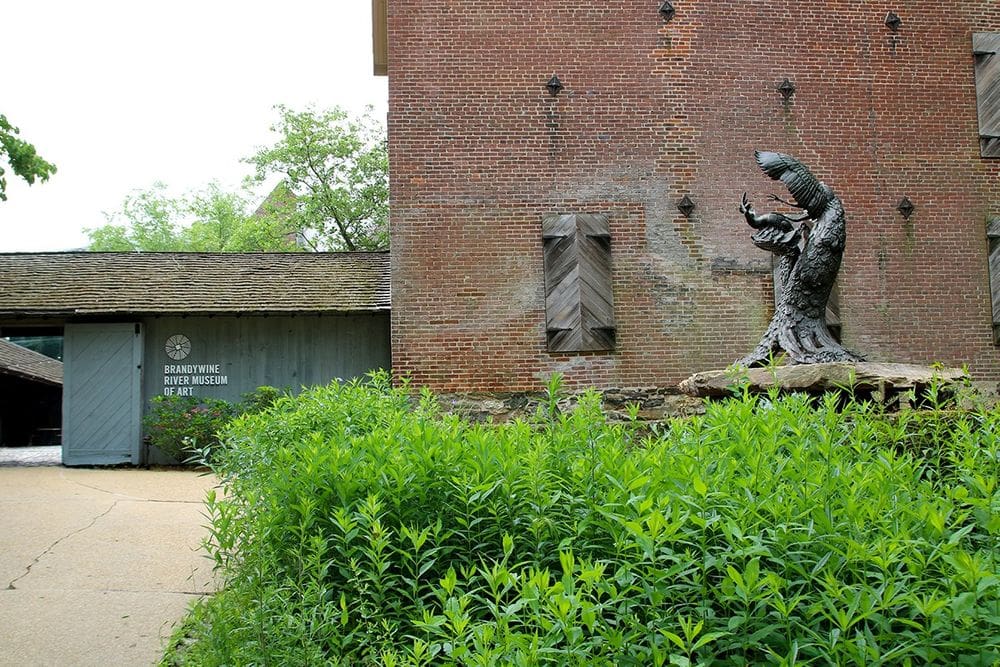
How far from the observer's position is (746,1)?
1299cm

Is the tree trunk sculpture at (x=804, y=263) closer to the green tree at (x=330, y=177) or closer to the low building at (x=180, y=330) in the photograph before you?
the low building at (x=180, y=330)

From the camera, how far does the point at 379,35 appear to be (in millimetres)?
16312

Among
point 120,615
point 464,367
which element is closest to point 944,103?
point 464,367

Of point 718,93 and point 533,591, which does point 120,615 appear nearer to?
point 533,591

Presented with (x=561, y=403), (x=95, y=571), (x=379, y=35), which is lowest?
(x=95, y=571)

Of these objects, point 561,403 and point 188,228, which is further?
point 188,228

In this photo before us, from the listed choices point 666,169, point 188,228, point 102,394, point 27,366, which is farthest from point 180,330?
point 188,228

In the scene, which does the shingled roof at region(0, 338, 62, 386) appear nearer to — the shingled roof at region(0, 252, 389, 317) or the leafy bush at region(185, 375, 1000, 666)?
the shingled roof at region(0, 252, 389, 317)

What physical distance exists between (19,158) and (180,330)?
12.4ft

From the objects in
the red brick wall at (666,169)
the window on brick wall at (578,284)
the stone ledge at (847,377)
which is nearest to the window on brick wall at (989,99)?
the red brick wall at (666,169)

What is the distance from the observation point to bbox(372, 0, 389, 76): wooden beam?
595 inches

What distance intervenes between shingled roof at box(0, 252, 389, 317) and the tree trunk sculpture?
696 centimetres

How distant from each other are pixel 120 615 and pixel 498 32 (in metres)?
10.0

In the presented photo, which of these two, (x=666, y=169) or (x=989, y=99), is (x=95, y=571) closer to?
(x=666, y=169)
